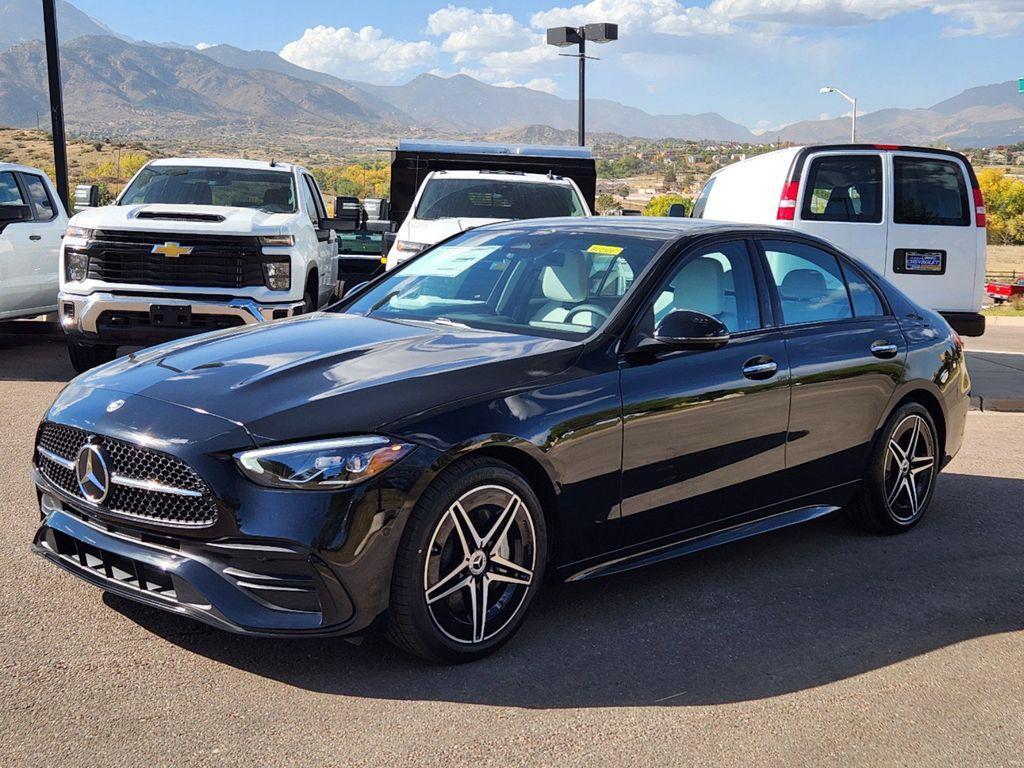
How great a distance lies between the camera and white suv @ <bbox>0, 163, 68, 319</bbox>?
38.3 ft

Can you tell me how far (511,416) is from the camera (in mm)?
4246

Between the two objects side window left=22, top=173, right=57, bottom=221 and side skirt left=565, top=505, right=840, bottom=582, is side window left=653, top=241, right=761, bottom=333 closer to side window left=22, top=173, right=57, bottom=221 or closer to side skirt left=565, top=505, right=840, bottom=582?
side skirt left=565, top=505, right=840, bottom=582

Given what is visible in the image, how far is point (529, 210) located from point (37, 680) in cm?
947

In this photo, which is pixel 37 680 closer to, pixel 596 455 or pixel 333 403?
pixel 333 403

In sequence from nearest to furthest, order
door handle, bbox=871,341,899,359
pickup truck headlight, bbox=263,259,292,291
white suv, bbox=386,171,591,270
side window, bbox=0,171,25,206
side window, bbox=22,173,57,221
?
door handle, bbox=871,341,899,359
pickup truck headlight, bbox=263,259,292,291
side window, bbox=0,171,25,206
side window, bbox=22,173,57,221
white suv, bbox=386,171,591,270

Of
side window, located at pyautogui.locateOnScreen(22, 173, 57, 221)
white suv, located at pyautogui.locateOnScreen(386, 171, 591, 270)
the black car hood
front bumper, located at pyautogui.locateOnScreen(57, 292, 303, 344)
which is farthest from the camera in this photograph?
white suv, located at pyautogui.locateOnScreen(386, 171, 591, 270)

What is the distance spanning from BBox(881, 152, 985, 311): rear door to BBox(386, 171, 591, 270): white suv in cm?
327

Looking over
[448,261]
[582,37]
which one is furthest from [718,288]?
[582,37]

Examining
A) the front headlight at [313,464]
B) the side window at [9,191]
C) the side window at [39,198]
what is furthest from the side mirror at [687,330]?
the side window at [39,198]

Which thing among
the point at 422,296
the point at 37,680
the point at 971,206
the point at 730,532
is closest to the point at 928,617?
the point at 730,532

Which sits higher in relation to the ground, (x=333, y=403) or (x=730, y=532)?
(x=333, y=403)

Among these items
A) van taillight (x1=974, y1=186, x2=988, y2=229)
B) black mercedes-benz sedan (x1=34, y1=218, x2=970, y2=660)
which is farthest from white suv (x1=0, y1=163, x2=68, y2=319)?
van taillight (x1=974, y1=186, x2=988, y2=229)

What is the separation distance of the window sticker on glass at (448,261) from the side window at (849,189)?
6.37 m

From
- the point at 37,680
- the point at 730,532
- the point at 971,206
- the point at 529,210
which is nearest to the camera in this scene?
the point at 37,680
